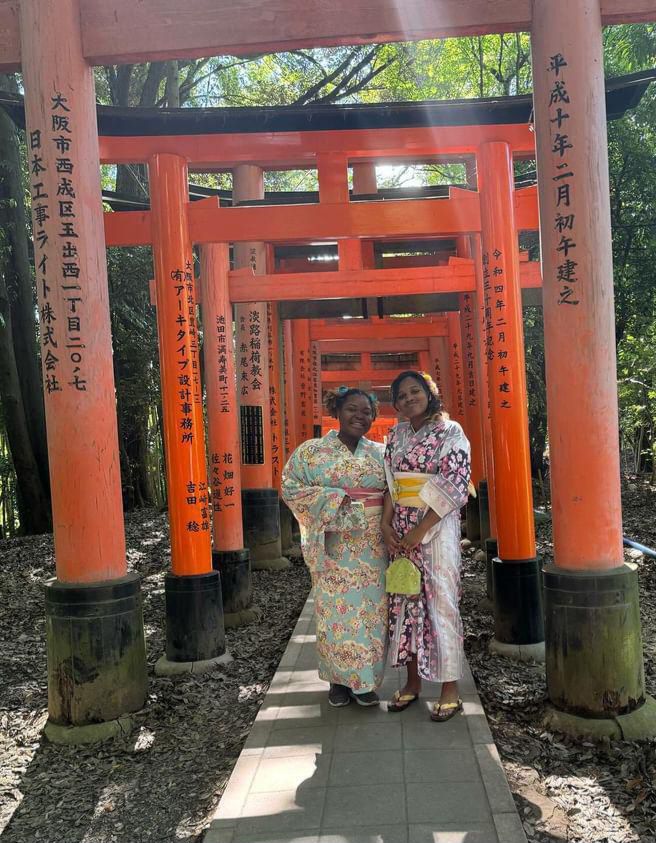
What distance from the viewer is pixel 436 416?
146 inches

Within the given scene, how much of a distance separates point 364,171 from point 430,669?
4.94 meters

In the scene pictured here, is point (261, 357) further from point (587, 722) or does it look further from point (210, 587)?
point (587, 722)

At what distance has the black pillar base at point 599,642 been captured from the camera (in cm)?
346

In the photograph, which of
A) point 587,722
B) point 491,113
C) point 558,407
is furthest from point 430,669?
point 491,113

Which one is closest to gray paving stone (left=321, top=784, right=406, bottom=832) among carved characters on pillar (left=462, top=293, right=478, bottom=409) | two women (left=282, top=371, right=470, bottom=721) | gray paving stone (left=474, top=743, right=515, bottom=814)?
gray paving stone (left=474, top=743, right=515, bottom=814)

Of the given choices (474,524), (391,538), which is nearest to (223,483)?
(391,538)

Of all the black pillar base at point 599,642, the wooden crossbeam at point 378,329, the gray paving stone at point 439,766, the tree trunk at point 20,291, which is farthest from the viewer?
the wooden crossbeam at point 378,329

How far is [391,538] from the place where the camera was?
370 cm

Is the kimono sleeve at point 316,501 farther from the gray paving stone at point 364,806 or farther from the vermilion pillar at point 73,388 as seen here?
the gray paving stone at point 364,806

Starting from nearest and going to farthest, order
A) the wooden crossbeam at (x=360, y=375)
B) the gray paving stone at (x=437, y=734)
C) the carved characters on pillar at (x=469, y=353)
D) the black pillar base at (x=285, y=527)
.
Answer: the gray paving stone at (x=437, y=734), the carved characters on pillar at (x=469, y=353), the black pillar base at (x=285, y=527), the wooden crossbeam at (x=360, y=375)

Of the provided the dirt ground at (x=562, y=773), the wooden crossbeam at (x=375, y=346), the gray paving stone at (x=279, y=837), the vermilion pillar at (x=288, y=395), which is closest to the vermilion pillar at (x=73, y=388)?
the gray paving stone at (x=279, y=837)

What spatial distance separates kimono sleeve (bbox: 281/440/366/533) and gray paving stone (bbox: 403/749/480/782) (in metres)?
1.09

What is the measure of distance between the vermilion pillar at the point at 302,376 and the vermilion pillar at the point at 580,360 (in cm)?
814

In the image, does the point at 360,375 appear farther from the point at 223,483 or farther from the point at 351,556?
the point at 351,556
